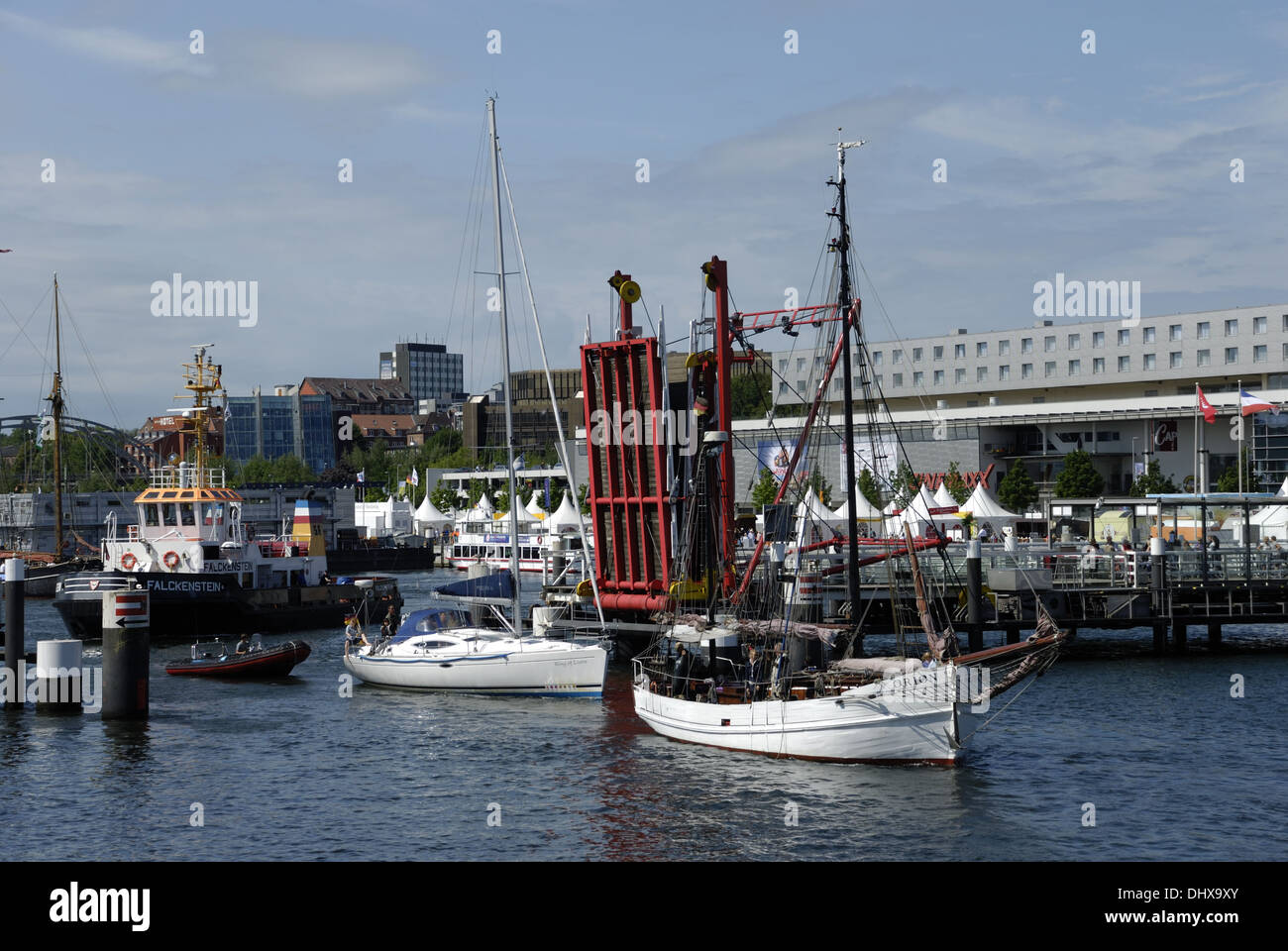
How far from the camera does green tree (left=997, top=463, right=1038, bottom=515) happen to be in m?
96.9

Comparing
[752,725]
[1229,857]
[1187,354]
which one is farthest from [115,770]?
[1187,354]

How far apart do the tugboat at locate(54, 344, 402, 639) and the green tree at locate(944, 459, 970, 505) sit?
47.1m

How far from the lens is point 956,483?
334 ft

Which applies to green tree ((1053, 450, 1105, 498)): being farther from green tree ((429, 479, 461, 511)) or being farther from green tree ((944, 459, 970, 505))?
green tree ((429, 479, 461, 511))

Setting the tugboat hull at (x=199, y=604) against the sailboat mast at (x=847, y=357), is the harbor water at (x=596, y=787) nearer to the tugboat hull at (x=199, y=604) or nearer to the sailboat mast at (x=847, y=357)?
the sailboat mast at (x=847, y=357)

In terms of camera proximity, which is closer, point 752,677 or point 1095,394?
point 752,677

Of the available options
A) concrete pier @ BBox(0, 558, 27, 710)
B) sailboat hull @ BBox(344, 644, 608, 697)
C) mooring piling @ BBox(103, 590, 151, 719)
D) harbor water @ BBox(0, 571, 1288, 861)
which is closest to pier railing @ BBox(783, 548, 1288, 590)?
harbor water @ BBox(0, 571, 1288, 861)

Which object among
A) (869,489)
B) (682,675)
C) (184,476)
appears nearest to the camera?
(682,675)

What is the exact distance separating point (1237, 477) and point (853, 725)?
7145cm

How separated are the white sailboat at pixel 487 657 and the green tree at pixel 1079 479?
59334 mm

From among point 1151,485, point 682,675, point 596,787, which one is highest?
point 1151,485

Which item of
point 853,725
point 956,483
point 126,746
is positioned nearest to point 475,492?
point 956,483

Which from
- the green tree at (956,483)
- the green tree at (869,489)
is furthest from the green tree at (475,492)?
the green tree at (956,483)

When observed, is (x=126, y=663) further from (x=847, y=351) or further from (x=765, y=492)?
(x=765, y=492)
